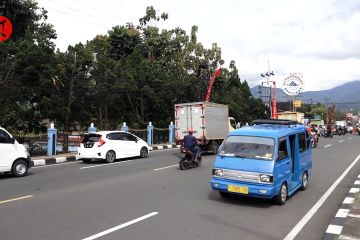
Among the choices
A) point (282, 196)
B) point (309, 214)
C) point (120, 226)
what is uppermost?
point (282, 196)

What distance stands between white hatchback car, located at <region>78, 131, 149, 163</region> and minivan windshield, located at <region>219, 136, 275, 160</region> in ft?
32.3

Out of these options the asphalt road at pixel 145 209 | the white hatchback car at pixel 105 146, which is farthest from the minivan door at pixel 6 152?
the white hatchback car at pixel 105 146

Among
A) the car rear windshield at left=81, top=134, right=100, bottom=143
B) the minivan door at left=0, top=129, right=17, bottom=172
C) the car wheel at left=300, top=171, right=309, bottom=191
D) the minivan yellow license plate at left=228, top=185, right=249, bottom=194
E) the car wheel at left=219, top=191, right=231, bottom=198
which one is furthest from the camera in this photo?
the car rear windshield at left=81, top=134, right=100, bottom=143

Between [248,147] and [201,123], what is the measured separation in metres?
12.5

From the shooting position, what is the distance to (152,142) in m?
32.6

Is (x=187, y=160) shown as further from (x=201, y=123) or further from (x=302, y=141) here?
(x=201, y=123)

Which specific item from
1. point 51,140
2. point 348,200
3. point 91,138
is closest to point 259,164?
point 348,200

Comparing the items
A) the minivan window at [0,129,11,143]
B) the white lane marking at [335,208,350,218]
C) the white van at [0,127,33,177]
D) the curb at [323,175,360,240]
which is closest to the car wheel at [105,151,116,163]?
the white van at [0,127,33,177]

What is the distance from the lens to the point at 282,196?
Result: 31.7 ft

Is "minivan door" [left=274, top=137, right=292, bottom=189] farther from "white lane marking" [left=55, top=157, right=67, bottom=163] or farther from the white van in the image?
"white lane marking" [left=55, top=157, right=67, bottom=163]

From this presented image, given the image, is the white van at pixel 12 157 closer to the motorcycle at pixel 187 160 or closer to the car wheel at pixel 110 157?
the car wheel at pixel 110 157

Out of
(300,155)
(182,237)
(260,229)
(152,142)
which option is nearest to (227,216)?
(260,229)

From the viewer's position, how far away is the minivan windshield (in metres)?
9.56

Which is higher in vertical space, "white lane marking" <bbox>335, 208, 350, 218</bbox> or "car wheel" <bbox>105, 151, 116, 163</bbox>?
"car wheel" <bbox>105, 151, 116, 163</bbox>
